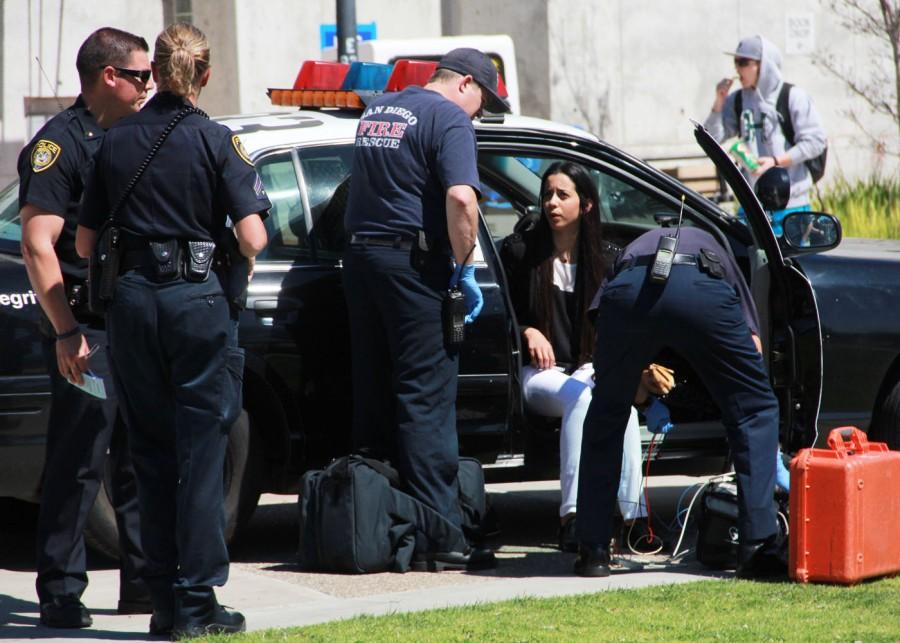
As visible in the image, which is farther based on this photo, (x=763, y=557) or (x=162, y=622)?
(x=763, y=557)

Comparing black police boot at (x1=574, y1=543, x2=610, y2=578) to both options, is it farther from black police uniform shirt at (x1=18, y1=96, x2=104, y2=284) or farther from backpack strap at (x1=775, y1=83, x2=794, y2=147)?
backpack strap at (x1=775, y1=83, x2=794, y2=147)

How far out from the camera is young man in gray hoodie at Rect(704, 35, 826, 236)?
8633 mm

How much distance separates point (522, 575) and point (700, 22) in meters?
12.8

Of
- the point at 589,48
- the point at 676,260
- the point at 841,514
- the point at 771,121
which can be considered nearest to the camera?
the point at 841,514

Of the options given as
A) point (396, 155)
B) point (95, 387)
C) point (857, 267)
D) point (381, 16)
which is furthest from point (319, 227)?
point (381, 16)

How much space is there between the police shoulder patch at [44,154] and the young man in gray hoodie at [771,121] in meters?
4.78

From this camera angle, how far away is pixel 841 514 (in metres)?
5.19

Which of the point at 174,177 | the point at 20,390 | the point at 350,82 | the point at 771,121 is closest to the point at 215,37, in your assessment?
the point at 771,121

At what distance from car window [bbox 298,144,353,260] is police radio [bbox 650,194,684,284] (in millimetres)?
1293

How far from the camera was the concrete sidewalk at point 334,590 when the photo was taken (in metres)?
4.92

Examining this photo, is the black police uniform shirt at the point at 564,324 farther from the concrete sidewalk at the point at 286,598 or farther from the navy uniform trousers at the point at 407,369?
the concrete sidewalk at the point at 286,598

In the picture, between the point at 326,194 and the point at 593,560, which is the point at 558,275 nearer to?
the point at 326,194

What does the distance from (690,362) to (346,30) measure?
6.20m

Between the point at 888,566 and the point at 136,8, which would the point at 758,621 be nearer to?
the point at 888,566
